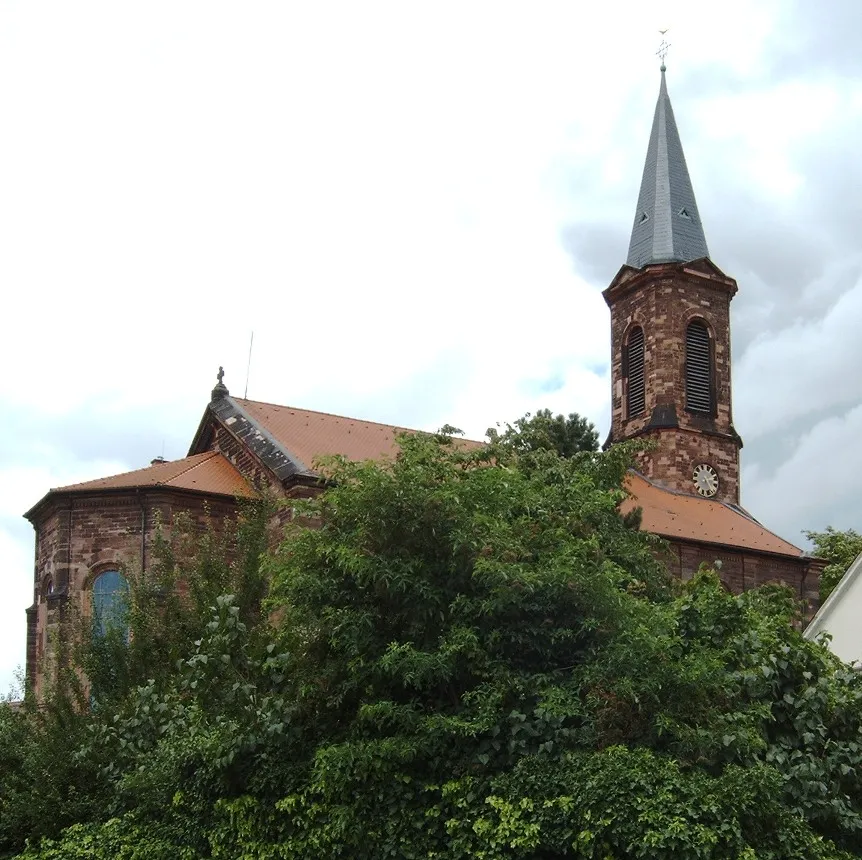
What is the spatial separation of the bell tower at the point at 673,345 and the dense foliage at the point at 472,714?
23752 mm

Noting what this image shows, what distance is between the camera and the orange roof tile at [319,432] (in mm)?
29547

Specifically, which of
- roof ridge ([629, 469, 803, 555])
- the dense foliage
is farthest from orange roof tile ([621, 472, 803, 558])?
the dense foliage

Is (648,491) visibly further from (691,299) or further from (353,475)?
(353,475)

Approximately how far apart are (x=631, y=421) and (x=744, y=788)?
29.4 m

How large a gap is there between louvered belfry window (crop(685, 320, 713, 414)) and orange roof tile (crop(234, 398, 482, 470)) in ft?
40.3

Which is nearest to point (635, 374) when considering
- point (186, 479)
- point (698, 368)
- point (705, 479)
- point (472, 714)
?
point (698, 368)

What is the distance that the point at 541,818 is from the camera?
12.1m

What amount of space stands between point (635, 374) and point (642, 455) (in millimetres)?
4050

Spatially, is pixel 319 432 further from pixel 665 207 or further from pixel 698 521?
pixel 665 207

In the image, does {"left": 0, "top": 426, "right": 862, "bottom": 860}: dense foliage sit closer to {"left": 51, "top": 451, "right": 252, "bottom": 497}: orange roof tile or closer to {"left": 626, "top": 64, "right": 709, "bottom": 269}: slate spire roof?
{"left": 51, "top": 451, "right": 252, "bottom": 497}: orange roof tile

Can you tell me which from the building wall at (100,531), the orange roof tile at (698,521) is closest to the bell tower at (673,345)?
the orange roof tile at (698,521)

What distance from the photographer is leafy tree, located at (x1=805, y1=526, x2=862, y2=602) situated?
1741 inches

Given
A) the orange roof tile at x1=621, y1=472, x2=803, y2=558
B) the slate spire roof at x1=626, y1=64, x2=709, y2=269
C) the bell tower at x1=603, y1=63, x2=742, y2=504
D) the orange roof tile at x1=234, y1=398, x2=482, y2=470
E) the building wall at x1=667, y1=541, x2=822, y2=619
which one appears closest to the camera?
the orange roof tile at x1=234, y1=398, x2=482, y2=470

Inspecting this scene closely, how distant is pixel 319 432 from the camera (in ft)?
101
